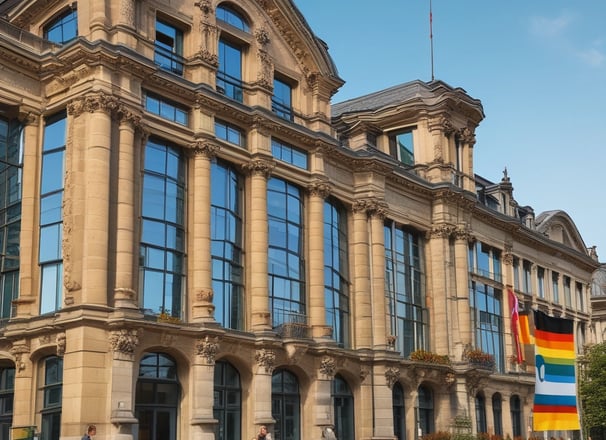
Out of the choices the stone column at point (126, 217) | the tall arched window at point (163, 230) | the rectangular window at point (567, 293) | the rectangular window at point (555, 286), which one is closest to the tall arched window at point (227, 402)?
the tall arched window at point (163, 230)

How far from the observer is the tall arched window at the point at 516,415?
2152 inches

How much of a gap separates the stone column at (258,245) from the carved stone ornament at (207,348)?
3.18 meters

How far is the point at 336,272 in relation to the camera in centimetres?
4328

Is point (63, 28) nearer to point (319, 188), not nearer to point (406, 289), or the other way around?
point (319, 188)

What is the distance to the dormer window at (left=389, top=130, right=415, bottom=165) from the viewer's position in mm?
51719

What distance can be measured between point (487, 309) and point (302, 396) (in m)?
18.8

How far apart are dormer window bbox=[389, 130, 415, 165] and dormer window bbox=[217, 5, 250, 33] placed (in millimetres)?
14483

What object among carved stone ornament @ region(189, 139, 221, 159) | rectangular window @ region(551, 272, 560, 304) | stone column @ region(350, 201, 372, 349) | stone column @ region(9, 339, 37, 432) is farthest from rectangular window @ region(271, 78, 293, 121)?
rectangular window @ region(551, 272, 560, 304)

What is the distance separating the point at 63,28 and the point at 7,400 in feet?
48.5

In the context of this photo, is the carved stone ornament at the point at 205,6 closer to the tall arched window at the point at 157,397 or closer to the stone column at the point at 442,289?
the tall arched window at the point at 157,397

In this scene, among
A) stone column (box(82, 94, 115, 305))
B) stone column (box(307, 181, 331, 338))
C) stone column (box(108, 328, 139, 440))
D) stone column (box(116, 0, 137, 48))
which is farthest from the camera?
stone column (box(307, 181, 331, 338))

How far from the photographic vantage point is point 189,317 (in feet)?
113

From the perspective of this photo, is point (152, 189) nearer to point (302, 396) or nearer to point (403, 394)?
point (302, 396)

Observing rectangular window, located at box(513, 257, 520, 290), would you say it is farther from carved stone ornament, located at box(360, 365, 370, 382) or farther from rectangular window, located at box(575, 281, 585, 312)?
carved stone ornament, located at box(360, 365, 370, 382)
